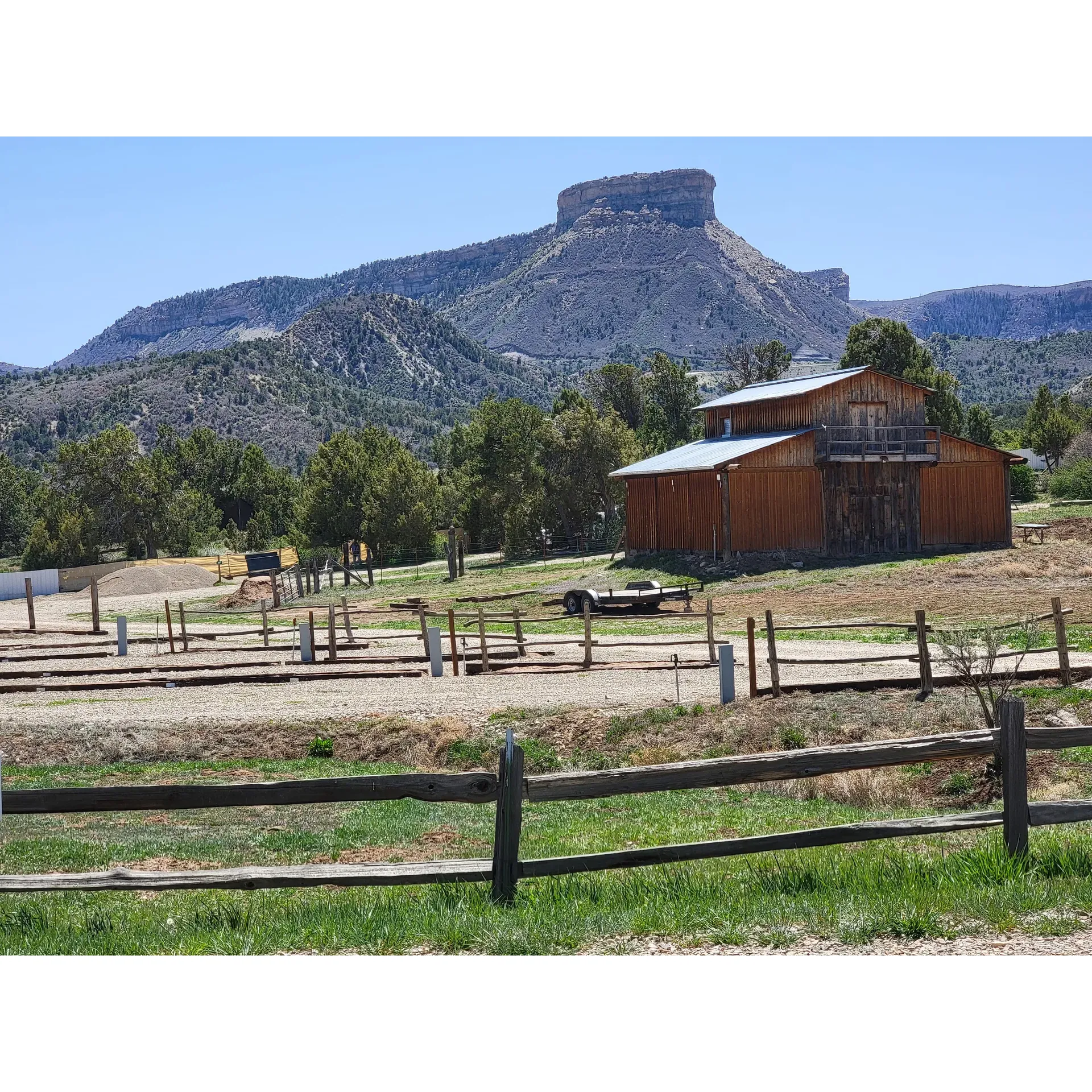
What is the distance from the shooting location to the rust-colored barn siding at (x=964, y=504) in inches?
2046

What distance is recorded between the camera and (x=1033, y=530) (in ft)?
179

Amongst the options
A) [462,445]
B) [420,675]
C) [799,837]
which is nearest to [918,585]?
[420,675]

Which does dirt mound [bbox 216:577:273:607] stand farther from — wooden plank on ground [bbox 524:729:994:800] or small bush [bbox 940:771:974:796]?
wooden plank on ground [bbox 524:729:994:800]

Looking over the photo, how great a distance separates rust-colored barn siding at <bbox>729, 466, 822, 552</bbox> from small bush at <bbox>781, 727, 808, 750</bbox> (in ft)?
103

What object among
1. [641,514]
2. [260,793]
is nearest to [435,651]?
[260,793]

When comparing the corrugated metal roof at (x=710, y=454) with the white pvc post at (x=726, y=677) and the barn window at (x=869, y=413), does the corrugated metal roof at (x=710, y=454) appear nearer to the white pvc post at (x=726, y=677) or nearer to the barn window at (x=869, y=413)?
the barn window at (x=869, y=413)

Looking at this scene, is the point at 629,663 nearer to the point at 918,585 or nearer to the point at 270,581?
the point at 918,585

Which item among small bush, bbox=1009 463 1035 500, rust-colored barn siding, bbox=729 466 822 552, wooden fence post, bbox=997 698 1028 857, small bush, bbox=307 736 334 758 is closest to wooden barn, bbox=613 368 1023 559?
rust-colored barn siding, bbox=729 466 822 552

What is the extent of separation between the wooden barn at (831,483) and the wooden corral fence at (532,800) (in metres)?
39.5

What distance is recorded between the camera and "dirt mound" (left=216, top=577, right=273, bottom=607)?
5431cm

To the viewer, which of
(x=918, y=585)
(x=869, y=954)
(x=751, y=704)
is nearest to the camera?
(x=869, y=954)

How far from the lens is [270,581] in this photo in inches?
2216

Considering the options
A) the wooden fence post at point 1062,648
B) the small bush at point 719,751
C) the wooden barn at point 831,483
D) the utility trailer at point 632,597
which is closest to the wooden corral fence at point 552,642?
the utility trailer at point 632,597

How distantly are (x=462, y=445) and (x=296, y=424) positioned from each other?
62.9m
